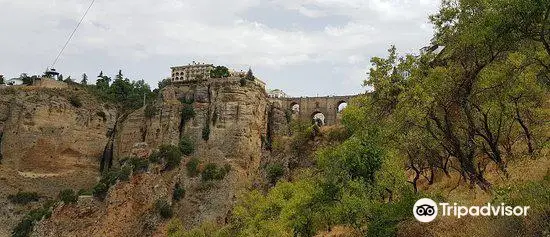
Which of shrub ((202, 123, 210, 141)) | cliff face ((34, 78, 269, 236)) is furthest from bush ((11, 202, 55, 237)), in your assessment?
shrub ((202, 123, 210, 141))

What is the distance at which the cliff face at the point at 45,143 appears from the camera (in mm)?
65188

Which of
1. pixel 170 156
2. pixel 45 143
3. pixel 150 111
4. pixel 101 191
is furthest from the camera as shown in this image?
pixel 150 111

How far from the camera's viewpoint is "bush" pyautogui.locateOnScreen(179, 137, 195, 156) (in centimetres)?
6253

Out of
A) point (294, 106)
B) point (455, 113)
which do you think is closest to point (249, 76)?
point (294, 106)

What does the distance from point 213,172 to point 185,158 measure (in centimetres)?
420

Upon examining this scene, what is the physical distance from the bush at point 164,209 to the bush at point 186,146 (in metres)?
6.88

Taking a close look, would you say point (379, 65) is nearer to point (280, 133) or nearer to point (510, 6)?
point (510, 6)

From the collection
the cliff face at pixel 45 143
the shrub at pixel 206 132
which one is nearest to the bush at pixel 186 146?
the shrub at pixel 206 132

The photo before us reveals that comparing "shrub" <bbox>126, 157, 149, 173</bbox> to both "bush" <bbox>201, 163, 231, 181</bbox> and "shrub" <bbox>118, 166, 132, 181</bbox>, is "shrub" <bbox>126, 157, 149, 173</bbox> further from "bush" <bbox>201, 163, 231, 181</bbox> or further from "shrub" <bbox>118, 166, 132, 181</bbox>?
"bush" <bbox>201, 163, 231, 181</bbox>

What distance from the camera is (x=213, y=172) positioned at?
60156mm

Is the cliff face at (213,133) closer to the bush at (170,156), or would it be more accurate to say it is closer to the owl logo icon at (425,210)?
the bush at (170,156)

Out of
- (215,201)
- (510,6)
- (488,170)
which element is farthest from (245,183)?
(510,6)

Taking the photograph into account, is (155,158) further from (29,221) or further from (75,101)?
(75,101)

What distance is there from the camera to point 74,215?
5809 centimetres
